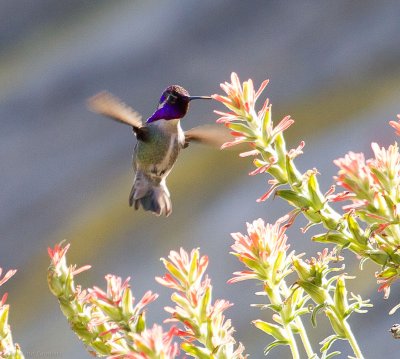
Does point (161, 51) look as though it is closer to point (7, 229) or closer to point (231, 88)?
point (7, 229)

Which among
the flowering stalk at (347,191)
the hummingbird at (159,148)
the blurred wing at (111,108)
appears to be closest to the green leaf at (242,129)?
the flowering stalk at (347,191)

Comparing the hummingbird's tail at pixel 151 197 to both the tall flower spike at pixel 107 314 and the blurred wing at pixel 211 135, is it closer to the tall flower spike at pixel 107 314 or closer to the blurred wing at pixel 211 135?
the blurred wing at pixel 211 135

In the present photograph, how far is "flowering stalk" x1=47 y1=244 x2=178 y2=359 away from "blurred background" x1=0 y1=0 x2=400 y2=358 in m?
2.50

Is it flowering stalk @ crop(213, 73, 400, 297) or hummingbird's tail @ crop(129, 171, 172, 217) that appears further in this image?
hummingbird's tail @ crop(129, 171, 172, 217)

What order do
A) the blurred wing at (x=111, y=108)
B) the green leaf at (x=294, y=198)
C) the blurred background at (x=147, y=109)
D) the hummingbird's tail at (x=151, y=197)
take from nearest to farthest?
the green leaf at (x=294, y=198)
the blurred wing at (x=111, y=108)
the hummingbird's tail at (x=151, y=197)
the blurred background at (x=147, y=109)

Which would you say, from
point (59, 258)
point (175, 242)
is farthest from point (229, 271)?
point (59, 258)

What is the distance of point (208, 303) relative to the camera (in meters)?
0.91

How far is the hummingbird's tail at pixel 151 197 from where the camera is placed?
1621mm

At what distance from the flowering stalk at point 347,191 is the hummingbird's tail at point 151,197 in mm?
687

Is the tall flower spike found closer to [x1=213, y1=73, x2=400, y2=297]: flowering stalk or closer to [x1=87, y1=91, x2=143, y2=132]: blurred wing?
[x1=213, y1=73, x2=400, y2=297]: flowering stalk

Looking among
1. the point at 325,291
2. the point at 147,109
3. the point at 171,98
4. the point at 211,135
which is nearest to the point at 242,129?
the point at 325,291

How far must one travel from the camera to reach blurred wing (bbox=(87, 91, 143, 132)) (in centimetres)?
141

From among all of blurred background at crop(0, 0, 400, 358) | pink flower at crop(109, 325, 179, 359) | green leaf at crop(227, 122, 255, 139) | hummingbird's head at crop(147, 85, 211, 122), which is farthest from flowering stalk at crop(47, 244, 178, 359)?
blurred background at crop(0, 0, 400, 358)

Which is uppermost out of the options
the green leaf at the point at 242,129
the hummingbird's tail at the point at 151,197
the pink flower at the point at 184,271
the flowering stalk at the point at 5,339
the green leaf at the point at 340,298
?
the hummingbird's tail at the point at 151,197
